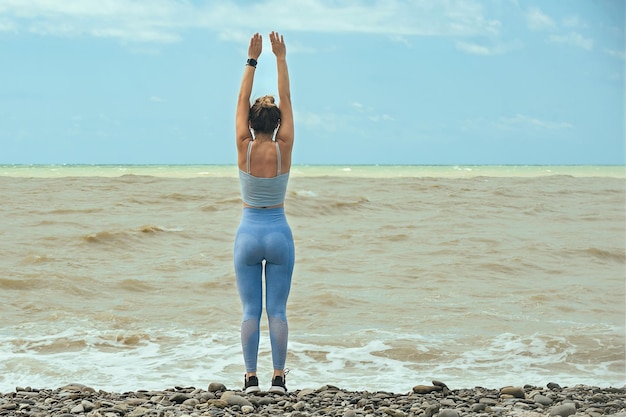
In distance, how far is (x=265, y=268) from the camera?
5660 millimetres

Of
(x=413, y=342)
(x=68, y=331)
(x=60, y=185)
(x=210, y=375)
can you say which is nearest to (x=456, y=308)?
(x=413, y=342)

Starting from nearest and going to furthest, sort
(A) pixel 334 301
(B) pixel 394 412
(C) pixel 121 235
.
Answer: (B) pixel 394 412 → (A) pixel 334 301 → (C) pixel 121 235

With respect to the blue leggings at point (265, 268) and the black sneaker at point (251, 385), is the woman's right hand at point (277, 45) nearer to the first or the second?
the blue leggings at point (265, 268)

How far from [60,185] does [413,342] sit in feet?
87.8

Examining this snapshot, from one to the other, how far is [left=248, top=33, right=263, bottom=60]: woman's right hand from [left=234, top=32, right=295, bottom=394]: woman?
8cm

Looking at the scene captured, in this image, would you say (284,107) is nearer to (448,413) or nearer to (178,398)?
(178,398)

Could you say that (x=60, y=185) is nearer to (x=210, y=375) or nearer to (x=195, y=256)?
(x=195, y=256)

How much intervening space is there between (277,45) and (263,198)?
1.13m

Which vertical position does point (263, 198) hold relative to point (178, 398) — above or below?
above

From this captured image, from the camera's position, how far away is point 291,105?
222 inches

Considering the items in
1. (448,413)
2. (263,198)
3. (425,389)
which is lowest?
(425,389)

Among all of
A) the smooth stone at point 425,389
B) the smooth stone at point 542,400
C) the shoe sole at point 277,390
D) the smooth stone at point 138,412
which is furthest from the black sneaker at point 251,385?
the smooth stone at point 542,400

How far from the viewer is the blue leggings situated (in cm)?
554

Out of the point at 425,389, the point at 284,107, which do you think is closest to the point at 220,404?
the point at 425,389
